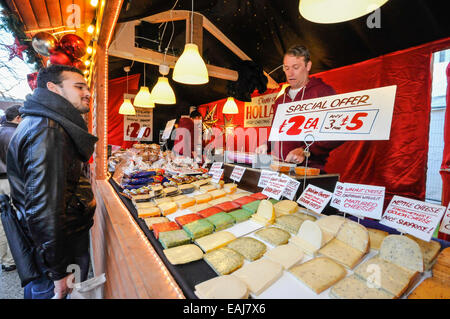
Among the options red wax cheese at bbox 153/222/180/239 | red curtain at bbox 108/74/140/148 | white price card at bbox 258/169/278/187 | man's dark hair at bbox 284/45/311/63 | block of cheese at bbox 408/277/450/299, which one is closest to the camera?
block of cheese at bbox 408/277/450/299

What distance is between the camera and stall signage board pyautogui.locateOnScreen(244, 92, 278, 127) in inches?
221

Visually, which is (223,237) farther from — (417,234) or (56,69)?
(56,69)

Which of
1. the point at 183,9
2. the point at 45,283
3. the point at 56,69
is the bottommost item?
the point at 45,283

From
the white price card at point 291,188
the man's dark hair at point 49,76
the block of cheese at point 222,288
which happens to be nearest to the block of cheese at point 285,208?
the white price card at point 291,188

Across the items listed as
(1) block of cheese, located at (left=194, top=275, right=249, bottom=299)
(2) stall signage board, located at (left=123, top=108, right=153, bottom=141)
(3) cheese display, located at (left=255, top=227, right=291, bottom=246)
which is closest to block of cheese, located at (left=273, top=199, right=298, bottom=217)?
(3) cheese display, located at (left=255, top=227, right=291, bottom=246)

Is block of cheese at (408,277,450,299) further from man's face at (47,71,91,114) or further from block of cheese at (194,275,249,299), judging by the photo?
man's face at (47,71,91,114)

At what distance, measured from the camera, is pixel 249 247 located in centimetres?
103

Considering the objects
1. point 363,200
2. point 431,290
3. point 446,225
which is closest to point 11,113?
point 363,200

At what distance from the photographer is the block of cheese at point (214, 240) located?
106 centimetres

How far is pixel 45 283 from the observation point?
Answer: 1.50m

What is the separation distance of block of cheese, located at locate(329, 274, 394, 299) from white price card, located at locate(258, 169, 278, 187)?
93cm

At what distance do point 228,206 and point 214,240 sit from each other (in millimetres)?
424
